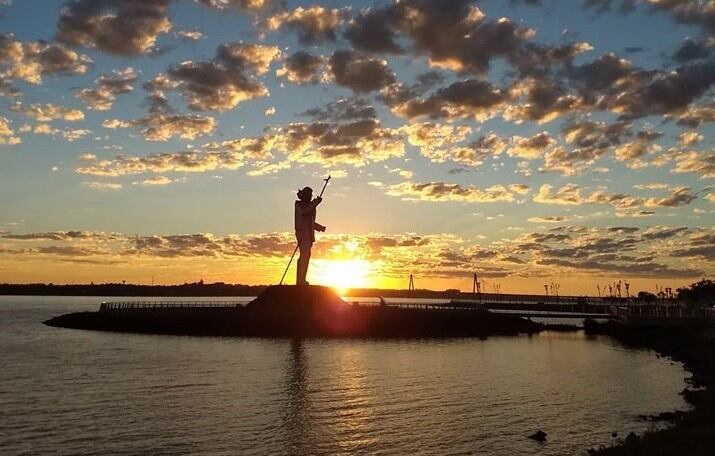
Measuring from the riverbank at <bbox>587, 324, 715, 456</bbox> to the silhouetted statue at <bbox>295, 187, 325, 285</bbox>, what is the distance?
54836mm

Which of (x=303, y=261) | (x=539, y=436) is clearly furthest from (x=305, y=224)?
(x=539, y=436)

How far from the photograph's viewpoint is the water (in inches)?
1406

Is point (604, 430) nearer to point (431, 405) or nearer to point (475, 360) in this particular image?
point (431, 405)

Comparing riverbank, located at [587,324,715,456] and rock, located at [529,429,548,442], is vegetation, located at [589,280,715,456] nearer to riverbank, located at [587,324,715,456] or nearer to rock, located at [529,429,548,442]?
riverbank, located at [587,324,715,456]

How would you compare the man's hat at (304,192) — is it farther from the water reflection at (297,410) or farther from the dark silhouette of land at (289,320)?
the water reflection at (297,410)

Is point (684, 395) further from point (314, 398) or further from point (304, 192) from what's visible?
point (304, 192)

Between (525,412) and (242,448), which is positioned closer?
(242,448)

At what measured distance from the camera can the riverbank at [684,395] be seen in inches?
1081

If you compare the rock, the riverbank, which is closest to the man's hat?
the riverbank

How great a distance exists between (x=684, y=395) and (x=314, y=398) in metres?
29.1

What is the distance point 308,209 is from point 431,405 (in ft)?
214

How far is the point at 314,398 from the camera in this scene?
4903 cm

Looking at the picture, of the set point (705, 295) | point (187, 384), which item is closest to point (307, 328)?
point (187, 384)

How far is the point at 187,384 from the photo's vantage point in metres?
54.0
